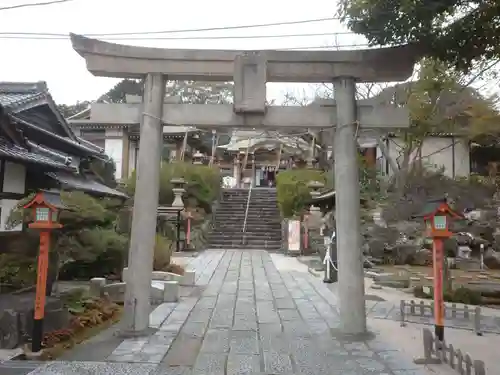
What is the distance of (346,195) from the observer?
22.8ft

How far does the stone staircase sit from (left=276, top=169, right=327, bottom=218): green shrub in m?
1.50

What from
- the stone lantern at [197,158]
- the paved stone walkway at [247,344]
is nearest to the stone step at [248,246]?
the stone lantern at [197,158]

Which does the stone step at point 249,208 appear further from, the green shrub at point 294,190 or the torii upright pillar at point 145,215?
the torii upright pillar at point 145,215

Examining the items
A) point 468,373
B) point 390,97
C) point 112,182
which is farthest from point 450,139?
point 468,373

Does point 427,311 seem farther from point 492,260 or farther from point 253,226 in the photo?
point 253,226

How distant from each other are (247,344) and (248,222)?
2295 centimetres

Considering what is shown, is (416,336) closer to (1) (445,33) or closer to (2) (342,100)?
(2) (342,100)

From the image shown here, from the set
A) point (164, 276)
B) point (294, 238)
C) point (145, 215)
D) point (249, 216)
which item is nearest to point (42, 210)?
point (145, 215)

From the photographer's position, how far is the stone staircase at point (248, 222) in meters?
26.2

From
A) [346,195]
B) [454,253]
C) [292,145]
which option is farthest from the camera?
[292,145]

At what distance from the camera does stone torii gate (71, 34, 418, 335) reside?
22.4 feet

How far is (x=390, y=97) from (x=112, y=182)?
518 inches

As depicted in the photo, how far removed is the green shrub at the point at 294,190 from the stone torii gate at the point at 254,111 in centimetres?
1932

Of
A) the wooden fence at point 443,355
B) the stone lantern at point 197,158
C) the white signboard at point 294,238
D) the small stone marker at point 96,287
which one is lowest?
the wooden fence at point 443,355
